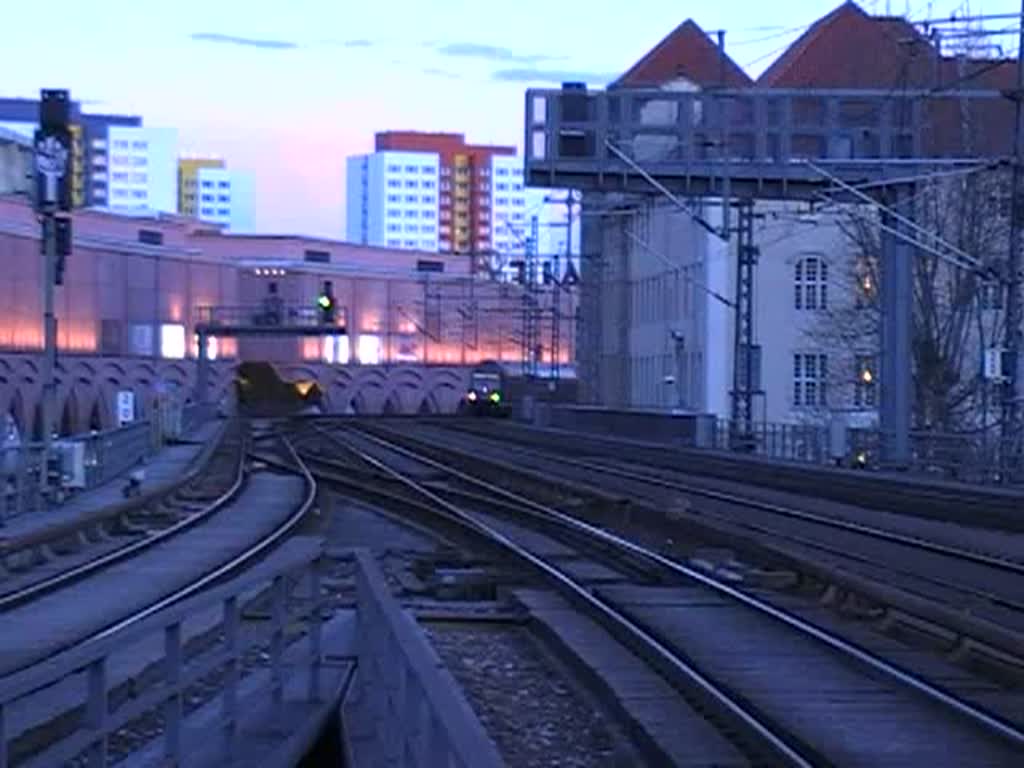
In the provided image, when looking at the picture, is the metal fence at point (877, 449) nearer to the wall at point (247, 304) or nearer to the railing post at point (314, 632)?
the railing post at point (314, 632)

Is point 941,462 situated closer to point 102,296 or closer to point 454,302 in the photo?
point 102,296

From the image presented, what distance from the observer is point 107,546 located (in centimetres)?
3119

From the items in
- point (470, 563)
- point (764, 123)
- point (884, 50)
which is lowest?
point (470, 563)

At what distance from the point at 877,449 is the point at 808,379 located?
118ft

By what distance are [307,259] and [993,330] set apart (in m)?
86.8

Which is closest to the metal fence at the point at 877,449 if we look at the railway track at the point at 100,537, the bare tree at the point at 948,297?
the bare tree at the point at 948,297

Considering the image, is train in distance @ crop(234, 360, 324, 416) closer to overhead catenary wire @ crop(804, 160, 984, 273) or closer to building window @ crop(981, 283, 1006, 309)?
building window @ crop(981, 283, 1006, 309)

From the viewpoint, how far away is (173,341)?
438 ft

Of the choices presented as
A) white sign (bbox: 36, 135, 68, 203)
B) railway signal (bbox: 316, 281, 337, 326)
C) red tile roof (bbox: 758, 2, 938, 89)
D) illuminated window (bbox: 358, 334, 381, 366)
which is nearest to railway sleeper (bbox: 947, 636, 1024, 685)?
white sign (bbox: 36, 135, 68, 203)

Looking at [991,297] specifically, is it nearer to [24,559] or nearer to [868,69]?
[868,69]

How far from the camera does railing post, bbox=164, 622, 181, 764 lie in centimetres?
1088

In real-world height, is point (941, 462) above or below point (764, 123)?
below

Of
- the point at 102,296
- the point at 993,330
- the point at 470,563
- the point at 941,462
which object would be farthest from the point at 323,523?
the point at 102,296

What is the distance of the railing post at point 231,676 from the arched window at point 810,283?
83993mm
